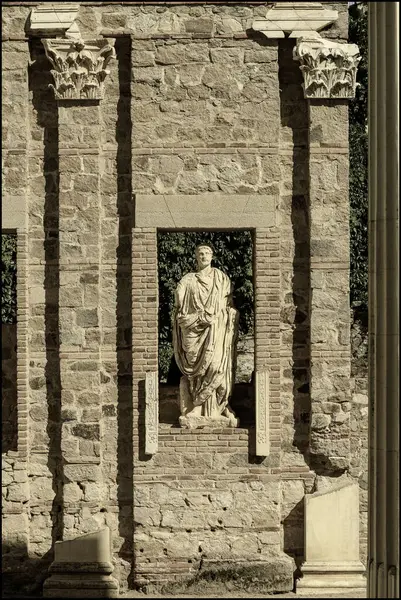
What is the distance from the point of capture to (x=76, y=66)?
15.2 meters

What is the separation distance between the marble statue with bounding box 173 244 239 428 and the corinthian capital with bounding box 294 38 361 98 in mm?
2085

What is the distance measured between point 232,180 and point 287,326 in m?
1.67

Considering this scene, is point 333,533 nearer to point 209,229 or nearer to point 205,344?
point 205,344

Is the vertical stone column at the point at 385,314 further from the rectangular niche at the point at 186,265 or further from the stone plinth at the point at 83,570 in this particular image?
the rectangular niche at the point at 186,265

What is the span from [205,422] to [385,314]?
5.44 metres

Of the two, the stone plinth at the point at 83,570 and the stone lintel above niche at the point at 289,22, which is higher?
the stone lintel above niche at the point at 289,22

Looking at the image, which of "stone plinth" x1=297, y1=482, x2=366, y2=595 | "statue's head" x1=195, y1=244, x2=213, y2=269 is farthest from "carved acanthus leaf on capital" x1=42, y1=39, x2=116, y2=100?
"stone plinth" x1=297, y1=482, x2=366, y2=595

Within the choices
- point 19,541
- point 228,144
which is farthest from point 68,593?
point 228,144

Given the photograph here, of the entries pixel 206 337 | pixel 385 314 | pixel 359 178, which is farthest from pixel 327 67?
pixel 359 178

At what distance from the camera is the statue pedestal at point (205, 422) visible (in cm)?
1530

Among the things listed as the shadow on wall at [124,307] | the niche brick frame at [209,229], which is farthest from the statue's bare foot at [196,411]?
the shadow on wall at [124,307]

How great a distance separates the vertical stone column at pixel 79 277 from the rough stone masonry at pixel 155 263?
0.02 m

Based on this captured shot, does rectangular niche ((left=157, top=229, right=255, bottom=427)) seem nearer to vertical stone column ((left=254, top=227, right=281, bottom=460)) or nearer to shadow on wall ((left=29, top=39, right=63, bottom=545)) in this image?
shadow on wall ((left=29, top=39, right=63, bottom=545))

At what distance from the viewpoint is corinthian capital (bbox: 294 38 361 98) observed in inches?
595
